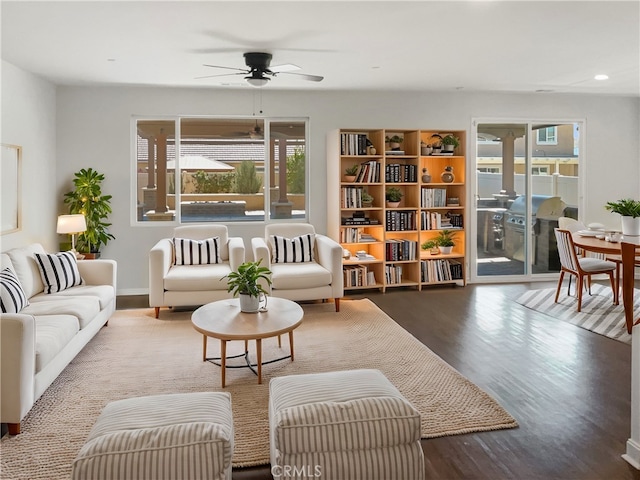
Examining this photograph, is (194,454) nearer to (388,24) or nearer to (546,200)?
(388,24)

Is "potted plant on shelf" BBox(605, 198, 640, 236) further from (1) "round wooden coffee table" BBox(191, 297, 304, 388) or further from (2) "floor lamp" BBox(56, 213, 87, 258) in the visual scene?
(2) "floor lamp" BBox(56, 213, 87, 258)

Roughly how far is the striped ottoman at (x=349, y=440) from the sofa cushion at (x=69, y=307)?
7.94ft

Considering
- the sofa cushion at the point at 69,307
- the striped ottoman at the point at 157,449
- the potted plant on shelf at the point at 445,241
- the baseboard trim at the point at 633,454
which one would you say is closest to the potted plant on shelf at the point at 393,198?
the potted plant on shelf at the point at 445,241

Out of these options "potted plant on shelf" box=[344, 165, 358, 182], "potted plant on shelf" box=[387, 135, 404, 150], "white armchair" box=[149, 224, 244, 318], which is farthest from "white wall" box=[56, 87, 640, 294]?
"white armchair" box=[149, 224, 244, 318]

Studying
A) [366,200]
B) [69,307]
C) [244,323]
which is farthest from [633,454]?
[366,200]

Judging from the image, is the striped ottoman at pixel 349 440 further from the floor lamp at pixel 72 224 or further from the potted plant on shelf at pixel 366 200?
the potted plant on shelf at pixel 366 200

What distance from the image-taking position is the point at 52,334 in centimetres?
343

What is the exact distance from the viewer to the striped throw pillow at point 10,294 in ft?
11.8

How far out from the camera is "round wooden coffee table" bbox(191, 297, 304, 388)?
3545mm

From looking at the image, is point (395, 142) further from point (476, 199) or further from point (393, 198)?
point (476, 199)

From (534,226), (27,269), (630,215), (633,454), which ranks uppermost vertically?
(630,215)

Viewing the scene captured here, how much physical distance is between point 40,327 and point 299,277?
2577 millimetres

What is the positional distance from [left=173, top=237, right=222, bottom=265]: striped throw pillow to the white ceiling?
72.8 inches

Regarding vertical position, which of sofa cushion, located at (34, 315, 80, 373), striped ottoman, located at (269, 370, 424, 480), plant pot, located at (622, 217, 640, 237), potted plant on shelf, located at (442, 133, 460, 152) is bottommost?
striped ottoman, located at (269, 370, 424, 480)
